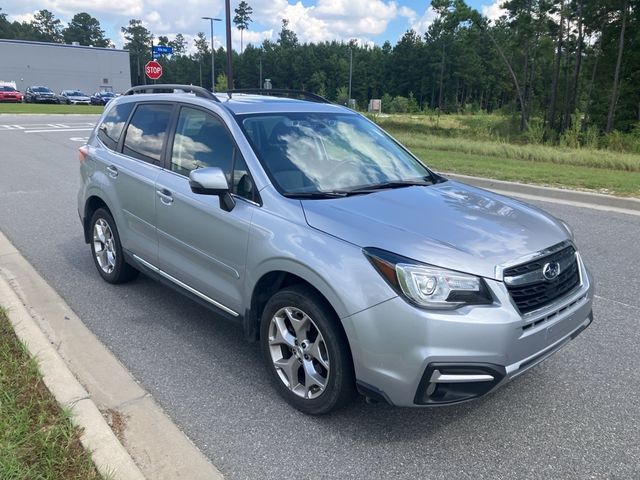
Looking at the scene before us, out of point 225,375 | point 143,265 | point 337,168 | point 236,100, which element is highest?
point 236,100

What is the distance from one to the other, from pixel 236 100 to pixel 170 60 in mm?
149289

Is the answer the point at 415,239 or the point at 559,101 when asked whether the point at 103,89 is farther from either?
the point at 415,239

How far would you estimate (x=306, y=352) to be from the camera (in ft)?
9.94

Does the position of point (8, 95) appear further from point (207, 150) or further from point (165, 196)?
point (207, 150)

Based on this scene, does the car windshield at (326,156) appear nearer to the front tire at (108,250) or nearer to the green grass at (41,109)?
the front tire at (108,250)

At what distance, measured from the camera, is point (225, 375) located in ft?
11.8

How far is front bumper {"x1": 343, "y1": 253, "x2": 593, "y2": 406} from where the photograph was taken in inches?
99.0

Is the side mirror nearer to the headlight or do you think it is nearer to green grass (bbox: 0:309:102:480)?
the headlight

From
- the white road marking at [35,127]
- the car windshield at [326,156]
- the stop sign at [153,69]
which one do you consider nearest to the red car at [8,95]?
the white road marking at [35,127]

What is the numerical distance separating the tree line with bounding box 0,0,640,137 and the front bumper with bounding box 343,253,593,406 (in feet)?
70.3

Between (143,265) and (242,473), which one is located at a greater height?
(143,265)

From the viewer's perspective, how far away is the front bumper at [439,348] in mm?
2516

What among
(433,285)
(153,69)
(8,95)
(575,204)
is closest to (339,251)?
(433,285)

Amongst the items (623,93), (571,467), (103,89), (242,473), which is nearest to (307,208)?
(242,473)
